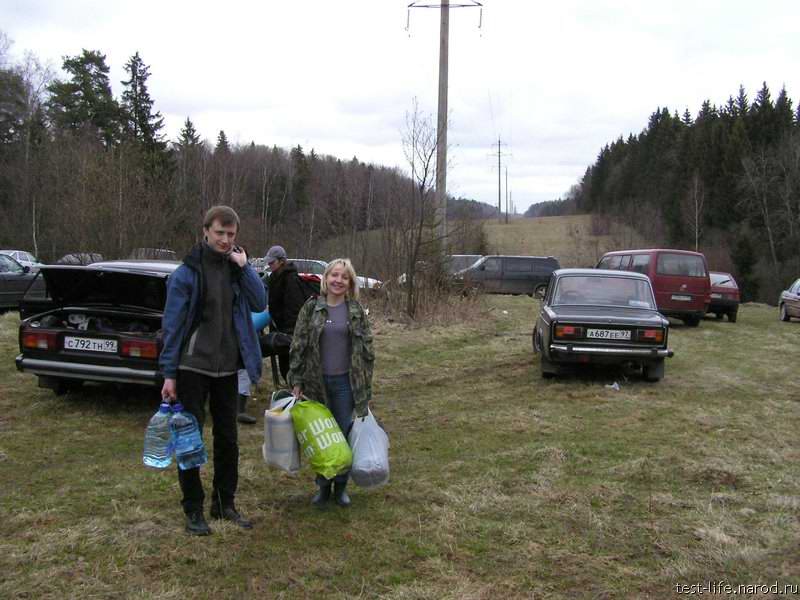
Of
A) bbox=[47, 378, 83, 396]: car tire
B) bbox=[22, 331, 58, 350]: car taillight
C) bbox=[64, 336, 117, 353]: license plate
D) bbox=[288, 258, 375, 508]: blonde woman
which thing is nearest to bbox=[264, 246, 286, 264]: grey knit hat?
bbox=[64, 336, 117, 353]: license plate

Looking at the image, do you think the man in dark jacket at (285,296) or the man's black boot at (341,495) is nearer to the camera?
the man's black boot at (341,495)

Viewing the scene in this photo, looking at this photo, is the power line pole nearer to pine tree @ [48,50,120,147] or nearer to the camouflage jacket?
the camouflage jacket

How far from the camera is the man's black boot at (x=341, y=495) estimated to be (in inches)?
183

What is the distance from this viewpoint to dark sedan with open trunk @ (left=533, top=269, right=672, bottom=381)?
9.16m

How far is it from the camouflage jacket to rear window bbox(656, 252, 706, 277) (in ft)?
48.6

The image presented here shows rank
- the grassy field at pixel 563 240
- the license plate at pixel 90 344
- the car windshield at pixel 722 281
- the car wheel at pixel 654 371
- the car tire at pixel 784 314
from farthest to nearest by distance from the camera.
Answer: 1. the grassy field at pixel 563 240
2. the car tire at pixel 784 314
3. the car windshield at pixel 722 281
4. the car wheel at pixel 654 371
5. the license plate at pixel 90 344

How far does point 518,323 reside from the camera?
17.6m

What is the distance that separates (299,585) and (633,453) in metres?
3.62

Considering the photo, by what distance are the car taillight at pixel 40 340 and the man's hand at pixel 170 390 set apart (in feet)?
12.0

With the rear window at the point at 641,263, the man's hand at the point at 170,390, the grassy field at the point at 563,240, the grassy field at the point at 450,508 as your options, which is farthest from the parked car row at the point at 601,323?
the grassy field at the point at 563,240

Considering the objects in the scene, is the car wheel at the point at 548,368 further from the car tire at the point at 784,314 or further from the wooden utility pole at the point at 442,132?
the car tire at the point at 784,314

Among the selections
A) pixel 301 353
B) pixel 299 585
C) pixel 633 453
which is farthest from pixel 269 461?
pixel 633 453

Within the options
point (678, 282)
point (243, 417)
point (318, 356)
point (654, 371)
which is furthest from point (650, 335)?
point (678, 282)

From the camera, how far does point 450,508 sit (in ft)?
15.3
